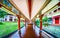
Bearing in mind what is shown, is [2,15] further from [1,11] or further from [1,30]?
[1,30]

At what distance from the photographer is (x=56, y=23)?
3951mm

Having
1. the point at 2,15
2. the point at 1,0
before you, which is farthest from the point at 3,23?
the point at 1,0

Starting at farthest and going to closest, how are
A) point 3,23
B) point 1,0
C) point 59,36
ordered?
point 59,36 → point 3,23 → point 1,0

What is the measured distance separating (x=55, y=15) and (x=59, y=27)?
440 mm

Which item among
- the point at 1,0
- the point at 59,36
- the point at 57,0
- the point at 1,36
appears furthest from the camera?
the point at 59,36

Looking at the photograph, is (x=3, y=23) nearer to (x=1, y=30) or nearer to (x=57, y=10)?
(x=1, y=30)

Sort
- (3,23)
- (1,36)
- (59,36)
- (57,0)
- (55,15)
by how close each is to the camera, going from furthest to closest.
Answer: (55,15) < (59,36) < (1,36) < (3,23) < (57,0)

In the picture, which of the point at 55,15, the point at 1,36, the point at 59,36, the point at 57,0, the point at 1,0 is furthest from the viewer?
the point at 55,15

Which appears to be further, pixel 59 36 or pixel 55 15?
pixel 55 15

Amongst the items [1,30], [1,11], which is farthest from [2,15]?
[1,30]

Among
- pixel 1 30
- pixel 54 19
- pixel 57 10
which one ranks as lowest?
pixel 1 30

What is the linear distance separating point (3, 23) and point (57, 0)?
4.34 feet

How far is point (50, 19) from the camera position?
169 inches

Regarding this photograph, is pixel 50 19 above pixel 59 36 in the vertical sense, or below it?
above
